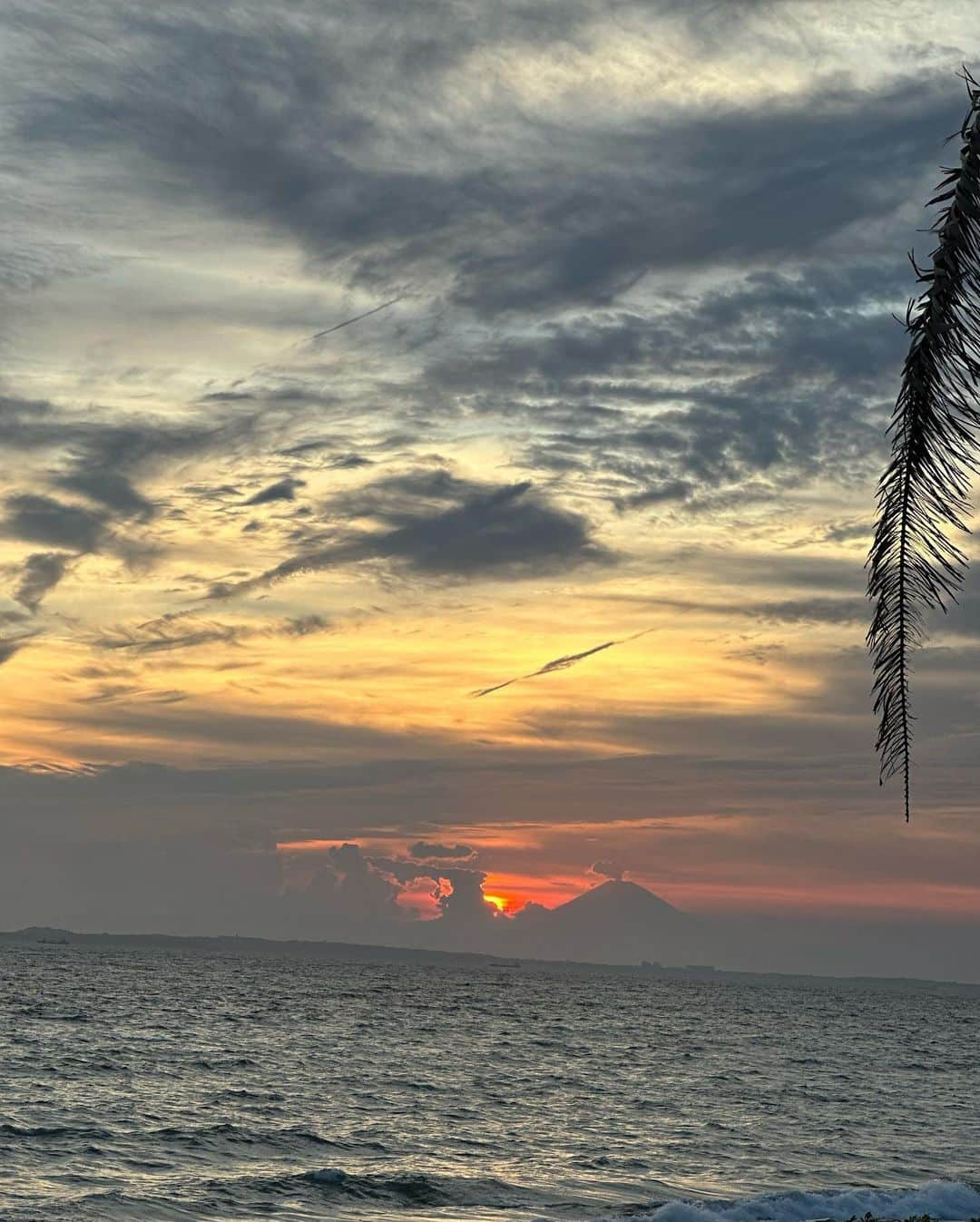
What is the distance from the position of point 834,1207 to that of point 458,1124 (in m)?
20.5

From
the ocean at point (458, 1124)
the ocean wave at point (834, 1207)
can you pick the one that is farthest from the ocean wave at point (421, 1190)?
the ocean wave at point (834, 1207)

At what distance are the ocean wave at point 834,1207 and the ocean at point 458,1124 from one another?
10 centimetres

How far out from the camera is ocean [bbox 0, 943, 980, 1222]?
38.8 metres

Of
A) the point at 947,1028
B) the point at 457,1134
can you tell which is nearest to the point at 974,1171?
the point at 457,1134

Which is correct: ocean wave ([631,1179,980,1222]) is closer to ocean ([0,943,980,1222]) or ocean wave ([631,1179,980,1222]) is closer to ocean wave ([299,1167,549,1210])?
ocean ([0,943,980,1222])

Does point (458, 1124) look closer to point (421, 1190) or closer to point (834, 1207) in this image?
point (421, 1190)

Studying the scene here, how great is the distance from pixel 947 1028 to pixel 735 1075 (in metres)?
104

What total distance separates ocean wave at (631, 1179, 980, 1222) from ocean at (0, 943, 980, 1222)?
10 centimetres

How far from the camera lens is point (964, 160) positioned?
10.6ft

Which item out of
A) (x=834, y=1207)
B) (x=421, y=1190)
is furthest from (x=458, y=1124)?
(x=834, y=1207)

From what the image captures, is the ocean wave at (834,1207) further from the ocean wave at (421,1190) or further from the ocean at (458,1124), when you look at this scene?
the ocean wave at (421,1190)

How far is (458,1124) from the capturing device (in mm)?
54969

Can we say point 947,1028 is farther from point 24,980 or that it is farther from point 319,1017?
point 24,980

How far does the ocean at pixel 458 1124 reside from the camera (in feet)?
127
